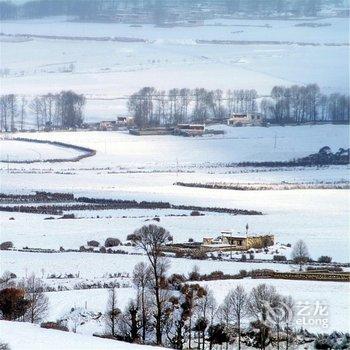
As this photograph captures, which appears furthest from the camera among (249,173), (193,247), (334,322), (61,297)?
(249,173)

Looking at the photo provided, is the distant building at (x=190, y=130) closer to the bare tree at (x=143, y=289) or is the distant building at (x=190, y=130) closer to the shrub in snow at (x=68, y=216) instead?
the shrub in snow at (x=68, y=216)

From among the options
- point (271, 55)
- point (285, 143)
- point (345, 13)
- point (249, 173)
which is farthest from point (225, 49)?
point (249, 173)

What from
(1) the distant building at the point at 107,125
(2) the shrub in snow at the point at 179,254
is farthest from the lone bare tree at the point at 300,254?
(1) the distant building at the point at 107,125

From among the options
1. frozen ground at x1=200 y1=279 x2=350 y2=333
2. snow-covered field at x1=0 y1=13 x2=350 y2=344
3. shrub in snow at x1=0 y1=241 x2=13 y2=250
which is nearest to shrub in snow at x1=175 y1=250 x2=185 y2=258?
snow-covered field at x1=0 y1=13 x2=350 y2=344

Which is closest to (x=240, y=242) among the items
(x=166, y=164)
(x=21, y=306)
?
(x=21, y=306)

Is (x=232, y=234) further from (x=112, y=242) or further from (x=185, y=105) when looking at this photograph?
(x=185, y=105)

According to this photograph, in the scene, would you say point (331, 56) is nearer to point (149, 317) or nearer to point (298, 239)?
point (298, 239)

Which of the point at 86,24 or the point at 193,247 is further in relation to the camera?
the point at 86,24
